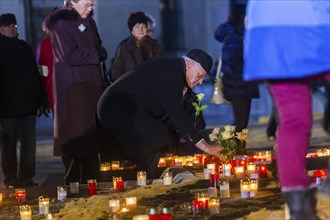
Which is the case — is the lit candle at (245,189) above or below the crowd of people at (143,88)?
A: below

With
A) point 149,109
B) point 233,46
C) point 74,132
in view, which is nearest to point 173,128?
point 149,109

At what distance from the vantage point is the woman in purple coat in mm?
9215

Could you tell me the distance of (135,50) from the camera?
1090 centimetres

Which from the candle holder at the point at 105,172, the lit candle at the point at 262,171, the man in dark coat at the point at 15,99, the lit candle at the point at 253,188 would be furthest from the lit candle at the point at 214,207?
the man in dark coat at the point at 15,99

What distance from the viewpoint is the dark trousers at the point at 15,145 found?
10.4 metres

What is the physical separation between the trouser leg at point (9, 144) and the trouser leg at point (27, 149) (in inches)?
3.8

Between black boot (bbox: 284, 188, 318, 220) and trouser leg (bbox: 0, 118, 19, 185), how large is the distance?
5.56 m

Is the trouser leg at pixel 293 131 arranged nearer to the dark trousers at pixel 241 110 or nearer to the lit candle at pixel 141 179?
the lit candle at pixel 141 179

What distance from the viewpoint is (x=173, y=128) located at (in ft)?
29.4

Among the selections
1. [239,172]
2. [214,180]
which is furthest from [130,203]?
[239,172]

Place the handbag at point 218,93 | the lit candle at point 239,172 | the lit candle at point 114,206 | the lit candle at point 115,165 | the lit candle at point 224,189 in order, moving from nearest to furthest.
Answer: the lit candle at point 114,206 < the lit candle at point 224,189 < the lit candle at point 239,172 < the lit candle at point 115,165 < the handbag at point 218,93

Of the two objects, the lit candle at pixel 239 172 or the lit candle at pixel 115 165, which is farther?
the lit candle at pixel 115 165

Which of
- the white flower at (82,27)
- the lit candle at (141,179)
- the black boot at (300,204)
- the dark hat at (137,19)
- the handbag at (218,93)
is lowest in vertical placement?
the lit candle at (141,179)

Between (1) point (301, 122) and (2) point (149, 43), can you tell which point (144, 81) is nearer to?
(2) point (149, 43)
